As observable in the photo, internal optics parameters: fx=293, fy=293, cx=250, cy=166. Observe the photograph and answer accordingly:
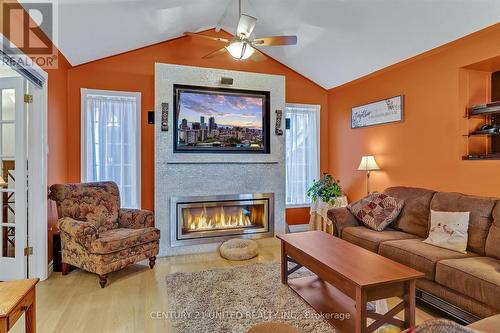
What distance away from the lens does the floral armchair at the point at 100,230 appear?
9.78ft

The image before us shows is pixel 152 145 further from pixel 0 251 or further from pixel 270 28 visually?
pixel 270 28

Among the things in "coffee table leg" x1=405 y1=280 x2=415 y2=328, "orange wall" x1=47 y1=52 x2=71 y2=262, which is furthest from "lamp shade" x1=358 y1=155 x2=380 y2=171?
"orange wall" x1=47 y1=52 x2=71 y2=262

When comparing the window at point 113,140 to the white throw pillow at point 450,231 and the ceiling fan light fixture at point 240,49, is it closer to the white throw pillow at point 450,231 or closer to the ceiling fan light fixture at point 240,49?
the ceiling fan light fixture at point 240,49

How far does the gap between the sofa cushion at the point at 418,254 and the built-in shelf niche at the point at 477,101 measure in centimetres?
124

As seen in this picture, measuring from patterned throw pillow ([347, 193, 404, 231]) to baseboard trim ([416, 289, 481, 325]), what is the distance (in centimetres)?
96

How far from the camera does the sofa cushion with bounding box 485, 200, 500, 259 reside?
2512 millimetres

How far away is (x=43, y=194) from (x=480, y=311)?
409cm

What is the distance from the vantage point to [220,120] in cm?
430

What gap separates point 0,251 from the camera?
10.1 feet

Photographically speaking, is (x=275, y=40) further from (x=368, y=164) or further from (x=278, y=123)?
(x=368, y=164)

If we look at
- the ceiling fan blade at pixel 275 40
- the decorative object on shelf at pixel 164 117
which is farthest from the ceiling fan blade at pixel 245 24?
the decorative object on shelf at pixel 164 117

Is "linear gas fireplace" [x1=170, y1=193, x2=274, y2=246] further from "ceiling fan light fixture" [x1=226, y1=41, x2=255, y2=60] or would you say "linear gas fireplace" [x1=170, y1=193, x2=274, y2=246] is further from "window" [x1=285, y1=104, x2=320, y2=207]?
"ceiling fan light fixture" [x1=226, y1=41, x2=255, y2=60]

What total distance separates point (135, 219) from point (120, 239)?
23.4 inches

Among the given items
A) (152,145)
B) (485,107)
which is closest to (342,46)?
(485,107)
